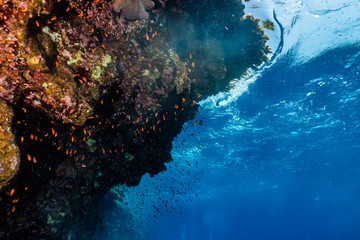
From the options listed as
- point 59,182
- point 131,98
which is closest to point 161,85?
point 131,98

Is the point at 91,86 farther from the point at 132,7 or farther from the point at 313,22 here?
the point at 313,22

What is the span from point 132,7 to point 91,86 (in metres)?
2.70

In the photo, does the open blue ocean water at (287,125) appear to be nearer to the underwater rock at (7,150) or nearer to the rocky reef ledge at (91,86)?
the rocky reef ledge at (91,86)

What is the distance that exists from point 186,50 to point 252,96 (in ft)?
32.9

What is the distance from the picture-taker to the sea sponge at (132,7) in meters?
5.63

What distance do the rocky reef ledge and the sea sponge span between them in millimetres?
28

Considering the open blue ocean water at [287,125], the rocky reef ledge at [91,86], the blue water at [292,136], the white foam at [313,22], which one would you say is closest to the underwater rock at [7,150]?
the rocky reef ledge at [91,86]

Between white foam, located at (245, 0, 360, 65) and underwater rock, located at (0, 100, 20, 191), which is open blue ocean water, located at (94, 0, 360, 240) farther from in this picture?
underwater rock, located at (0, 100, 20, 191)

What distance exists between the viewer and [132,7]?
5.78 meters

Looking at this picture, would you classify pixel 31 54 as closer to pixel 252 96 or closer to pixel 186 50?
pixel 186 50

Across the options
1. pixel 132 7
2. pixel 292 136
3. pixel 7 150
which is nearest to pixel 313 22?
pixel 132 7

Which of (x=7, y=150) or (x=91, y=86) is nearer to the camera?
(x=7, y=150)

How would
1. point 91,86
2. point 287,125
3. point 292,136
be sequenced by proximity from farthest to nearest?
point 292,136 → point 287,125 → point 91,86

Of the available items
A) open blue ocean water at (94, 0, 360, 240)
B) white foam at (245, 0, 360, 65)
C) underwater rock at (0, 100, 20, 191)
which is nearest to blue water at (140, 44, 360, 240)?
open blue ocean water at (94, 0, 360, 240)
